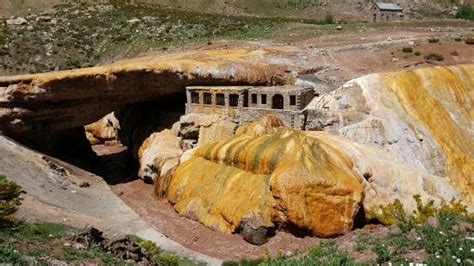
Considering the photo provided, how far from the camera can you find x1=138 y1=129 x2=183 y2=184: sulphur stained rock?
45000mm

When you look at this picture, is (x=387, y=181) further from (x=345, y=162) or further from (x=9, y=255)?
(x=9, y=255)

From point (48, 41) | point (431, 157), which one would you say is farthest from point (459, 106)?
point (48, 41)

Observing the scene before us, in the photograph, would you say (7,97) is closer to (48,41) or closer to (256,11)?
(48,41)

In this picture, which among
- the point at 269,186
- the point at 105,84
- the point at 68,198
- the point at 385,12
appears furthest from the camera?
the point at 385,12

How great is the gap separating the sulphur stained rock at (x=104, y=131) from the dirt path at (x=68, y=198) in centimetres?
1659

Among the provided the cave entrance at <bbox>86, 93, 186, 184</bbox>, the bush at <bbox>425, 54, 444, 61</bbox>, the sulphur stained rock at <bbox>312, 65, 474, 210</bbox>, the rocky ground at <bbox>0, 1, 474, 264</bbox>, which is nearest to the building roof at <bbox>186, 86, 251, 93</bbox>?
the cave entrance at <bbox>86, 93, 186, 184</bbox>

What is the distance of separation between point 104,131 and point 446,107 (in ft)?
128

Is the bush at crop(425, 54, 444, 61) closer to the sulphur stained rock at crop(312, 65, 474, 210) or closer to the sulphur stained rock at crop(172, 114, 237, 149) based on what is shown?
the sulphur stained rock at crop(312, 65, 474, 210)

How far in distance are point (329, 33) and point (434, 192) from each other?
119ft

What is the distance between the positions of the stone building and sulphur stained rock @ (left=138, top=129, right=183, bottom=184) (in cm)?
328

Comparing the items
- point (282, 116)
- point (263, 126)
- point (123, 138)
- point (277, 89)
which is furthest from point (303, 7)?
point (263, 126)

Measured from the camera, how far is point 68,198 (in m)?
39.8

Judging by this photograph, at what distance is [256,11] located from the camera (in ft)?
408

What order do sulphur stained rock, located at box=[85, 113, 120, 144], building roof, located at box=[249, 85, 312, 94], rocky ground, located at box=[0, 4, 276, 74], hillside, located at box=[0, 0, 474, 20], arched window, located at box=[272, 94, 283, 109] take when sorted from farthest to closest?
hillside, located at box=[0, 0, 474, 20] → rocky ground, located at box=[0, 4, 276, 74] → sulphur stained rock, located at box=[85, 113, 120, 144] → arched window, located at box=[272, 94, 283, 109] → building roof, located at box=[249, 85, 312, 94]
